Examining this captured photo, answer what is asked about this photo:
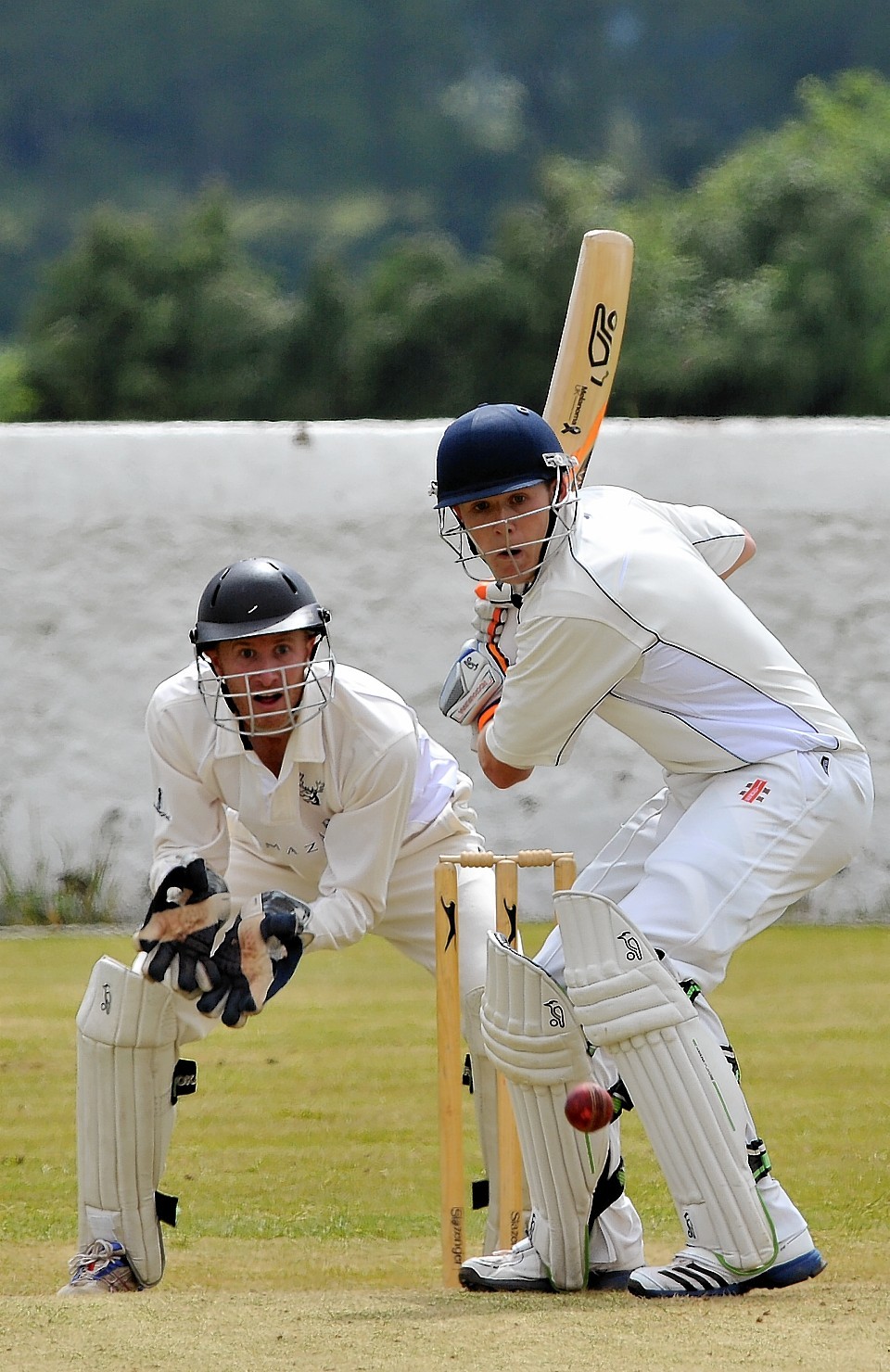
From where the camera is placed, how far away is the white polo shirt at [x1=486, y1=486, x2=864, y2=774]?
2.56 metres

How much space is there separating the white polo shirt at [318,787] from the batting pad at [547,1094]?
340mm

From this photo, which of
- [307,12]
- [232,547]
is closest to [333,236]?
[307,12]

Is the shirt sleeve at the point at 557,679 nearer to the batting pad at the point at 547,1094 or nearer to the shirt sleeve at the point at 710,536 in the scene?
the batting pad at the point at 547,1094

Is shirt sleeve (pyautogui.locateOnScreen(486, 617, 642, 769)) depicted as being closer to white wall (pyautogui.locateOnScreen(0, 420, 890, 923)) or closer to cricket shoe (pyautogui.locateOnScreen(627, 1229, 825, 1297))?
cricket shoe (pyautogui.locateOnScreen(627, 1229, 825, 1297))

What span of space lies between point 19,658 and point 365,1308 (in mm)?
4549

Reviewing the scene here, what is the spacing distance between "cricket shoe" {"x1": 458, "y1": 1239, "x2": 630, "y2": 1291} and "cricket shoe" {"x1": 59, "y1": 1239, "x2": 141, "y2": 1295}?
1.74 feet

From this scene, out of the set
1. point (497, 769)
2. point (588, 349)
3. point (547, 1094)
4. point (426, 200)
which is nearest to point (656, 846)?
point (497, 769)

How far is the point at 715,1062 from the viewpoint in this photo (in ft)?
8.05

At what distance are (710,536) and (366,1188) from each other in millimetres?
1516

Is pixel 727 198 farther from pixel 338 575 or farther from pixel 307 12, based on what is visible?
pixel 338 575

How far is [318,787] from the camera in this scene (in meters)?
2.99

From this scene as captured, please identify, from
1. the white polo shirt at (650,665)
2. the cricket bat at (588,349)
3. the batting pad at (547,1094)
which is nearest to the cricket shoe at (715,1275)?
the batting pad at (547,1094)

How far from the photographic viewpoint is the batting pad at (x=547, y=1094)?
8.44ft

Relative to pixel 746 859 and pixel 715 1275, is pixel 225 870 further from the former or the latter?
pixel 715 1275
